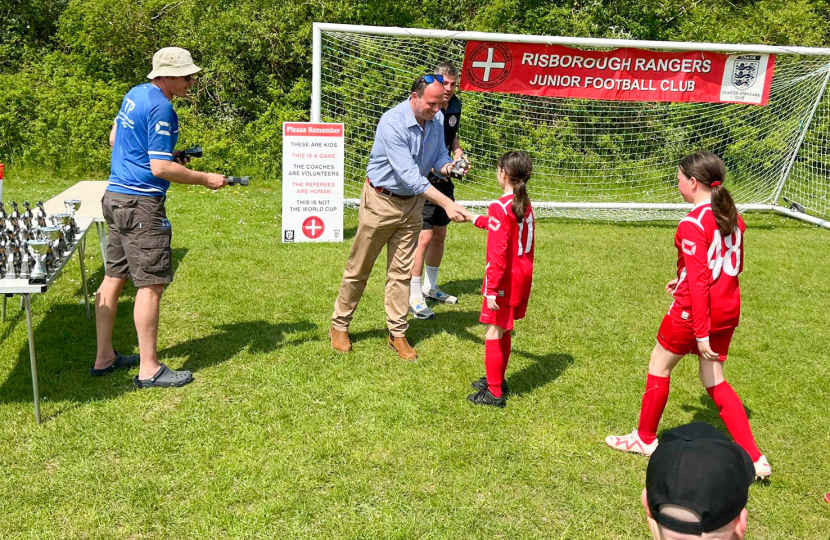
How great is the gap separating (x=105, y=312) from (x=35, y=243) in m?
0.76

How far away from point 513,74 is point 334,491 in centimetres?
750

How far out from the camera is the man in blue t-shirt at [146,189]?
4102 millimetres

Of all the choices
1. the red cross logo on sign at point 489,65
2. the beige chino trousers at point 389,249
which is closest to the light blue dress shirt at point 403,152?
the beige chino trousers at point 389,249

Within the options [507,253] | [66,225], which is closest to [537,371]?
[507,253]

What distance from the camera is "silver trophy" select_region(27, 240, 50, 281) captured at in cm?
377

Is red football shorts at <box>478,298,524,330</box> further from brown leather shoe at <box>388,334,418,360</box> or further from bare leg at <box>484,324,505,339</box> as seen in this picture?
brown leather shoe at <box>388,334,418,360</box>

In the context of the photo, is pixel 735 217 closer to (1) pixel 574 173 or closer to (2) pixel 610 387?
(2) pixel 610 387

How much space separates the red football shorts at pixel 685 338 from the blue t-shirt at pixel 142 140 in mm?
2991

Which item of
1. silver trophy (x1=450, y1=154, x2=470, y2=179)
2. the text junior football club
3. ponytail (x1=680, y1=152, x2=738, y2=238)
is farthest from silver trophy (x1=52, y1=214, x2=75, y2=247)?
the text junior football club

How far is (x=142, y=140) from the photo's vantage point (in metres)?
4.15

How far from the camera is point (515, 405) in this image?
448 cm

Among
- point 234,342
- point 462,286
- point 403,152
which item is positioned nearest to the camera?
point 403,152

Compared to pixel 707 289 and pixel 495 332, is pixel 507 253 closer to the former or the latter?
pixel 495 332

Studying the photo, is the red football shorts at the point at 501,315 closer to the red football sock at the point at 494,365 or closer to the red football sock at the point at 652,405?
the red football sock at the point at 494,365
